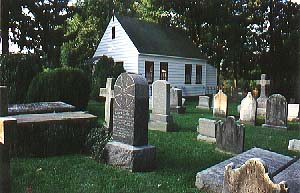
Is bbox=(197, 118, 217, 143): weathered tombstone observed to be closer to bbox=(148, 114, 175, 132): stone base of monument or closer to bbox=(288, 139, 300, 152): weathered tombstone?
bbox=(148, 114, 175, 132): stone base of monument

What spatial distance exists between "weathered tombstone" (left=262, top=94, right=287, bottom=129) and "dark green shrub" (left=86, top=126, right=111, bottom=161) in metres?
6.92

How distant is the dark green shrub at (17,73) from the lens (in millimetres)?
11914

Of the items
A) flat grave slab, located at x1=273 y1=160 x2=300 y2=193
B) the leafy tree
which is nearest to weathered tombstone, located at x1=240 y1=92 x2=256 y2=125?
flat grave slab, located at x1=273 y1=160 x2=300 y2=193

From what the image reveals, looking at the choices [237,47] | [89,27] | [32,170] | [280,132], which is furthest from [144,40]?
[32,170]

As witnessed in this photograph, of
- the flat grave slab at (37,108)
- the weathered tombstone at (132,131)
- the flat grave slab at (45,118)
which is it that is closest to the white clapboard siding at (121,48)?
the flat grave slab at (37,108)

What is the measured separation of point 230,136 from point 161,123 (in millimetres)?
3578

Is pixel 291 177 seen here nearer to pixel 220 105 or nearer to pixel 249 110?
pixel 249 110

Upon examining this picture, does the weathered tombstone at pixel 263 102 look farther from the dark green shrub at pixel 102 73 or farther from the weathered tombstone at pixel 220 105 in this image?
the dark green shrub at pixel 102 73

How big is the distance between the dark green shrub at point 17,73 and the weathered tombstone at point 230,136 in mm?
7996

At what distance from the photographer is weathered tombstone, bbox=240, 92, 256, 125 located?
A: 1248 cm

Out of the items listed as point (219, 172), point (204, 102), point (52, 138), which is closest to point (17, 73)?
point (52, 138)

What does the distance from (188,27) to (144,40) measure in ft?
28.7

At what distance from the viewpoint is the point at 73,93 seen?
1242 centimetres

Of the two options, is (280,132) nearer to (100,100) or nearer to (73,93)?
(73,93)
